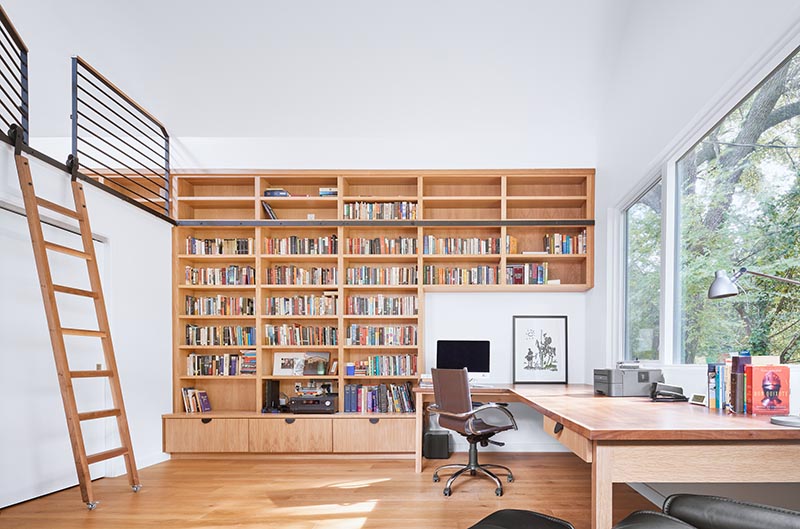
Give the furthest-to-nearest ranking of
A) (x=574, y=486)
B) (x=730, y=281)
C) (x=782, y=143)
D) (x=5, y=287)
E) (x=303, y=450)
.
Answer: (x=303, y=450)
(x=574, y=486)
(x=5, y=287)
(x=782, y=143)
(x=730, y=281)

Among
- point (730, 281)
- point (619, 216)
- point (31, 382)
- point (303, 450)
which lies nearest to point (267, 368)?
point (303, 450)

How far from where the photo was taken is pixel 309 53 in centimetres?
475

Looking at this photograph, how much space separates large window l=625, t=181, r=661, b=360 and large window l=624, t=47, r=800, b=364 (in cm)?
1

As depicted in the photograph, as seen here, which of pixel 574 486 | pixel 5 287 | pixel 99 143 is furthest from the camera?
pixel 99 143

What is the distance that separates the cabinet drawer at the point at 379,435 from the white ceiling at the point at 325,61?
262 cm

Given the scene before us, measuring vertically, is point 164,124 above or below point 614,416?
above

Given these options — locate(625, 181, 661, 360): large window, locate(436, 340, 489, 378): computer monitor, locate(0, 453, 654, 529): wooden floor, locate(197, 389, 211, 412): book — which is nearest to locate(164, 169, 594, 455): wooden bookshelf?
locate(197, 389, 211, 412): book

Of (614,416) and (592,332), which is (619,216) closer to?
(592,332)

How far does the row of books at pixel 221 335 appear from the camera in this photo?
548 cm

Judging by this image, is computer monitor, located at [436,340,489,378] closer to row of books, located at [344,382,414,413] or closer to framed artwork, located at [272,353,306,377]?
row of books, located at [344,382,414,413]

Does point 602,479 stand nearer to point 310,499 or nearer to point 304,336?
point 310,499

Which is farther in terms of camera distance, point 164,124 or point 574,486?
point 164,124

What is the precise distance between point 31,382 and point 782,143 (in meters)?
4.51

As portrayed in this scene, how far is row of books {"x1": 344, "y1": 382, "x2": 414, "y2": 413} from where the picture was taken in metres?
5.26
